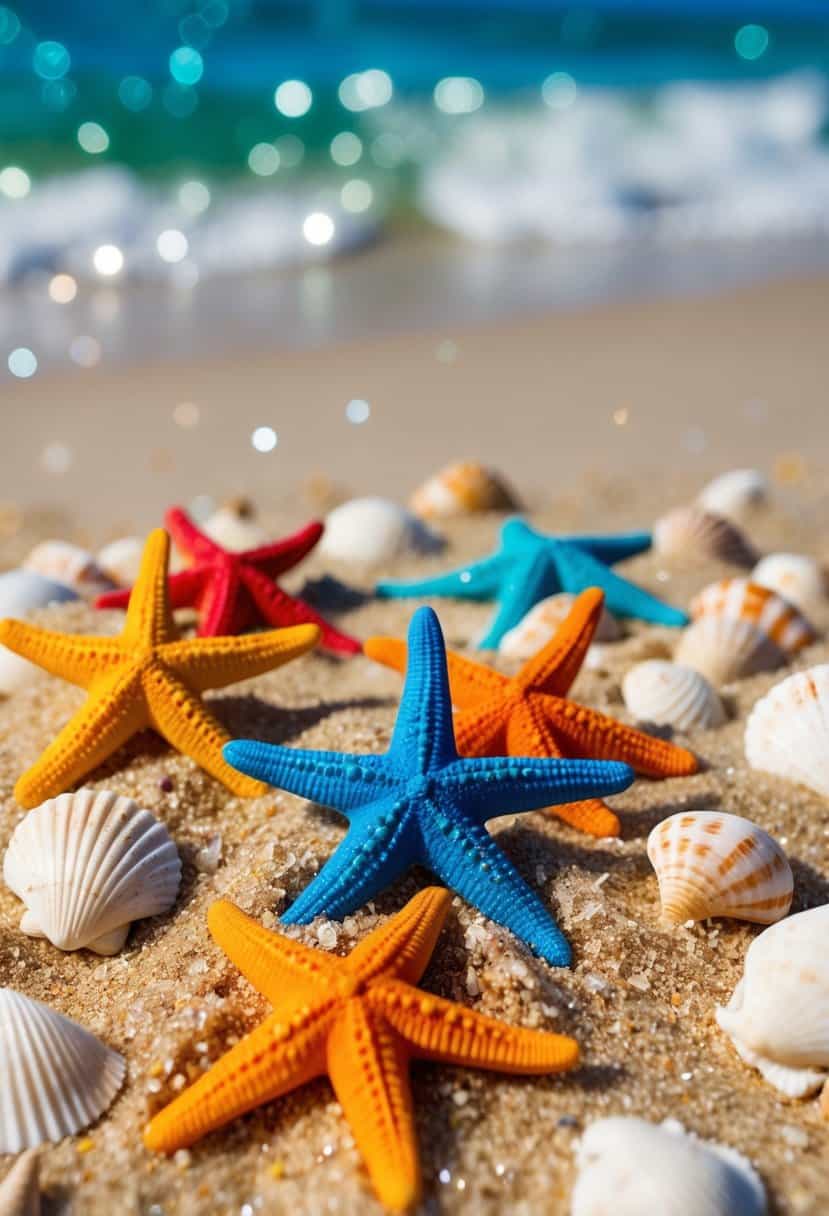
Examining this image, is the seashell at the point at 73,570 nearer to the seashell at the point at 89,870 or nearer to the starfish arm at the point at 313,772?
the seashell at the point at 89,870

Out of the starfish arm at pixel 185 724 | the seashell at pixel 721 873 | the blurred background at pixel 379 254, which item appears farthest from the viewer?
the blurred background at pixel 379 254

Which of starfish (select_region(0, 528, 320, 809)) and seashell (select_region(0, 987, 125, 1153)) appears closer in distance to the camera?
seashell (select_region(0, 987, 125, 1153))

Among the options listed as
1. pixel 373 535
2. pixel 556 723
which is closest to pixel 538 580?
pixel 373 535

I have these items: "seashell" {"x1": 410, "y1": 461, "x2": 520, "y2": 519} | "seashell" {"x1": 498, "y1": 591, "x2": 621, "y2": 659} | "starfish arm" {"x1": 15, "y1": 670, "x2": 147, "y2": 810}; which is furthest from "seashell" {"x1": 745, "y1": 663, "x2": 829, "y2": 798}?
"seashell" {"x1": 410, "y1": 461, "x2": 520, "y2": 519}

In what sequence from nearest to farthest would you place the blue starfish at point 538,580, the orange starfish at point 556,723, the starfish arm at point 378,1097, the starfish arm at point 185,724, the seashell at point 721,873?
the starfish arm at point 378,1097 → the seashell at point 721,873 → the orange starfish at point 556,723 → the starfish arm at point 185,724 → the blue starfish at point 538,580

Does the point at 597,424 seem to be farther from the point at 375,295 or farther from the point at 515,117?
the point at 515,117

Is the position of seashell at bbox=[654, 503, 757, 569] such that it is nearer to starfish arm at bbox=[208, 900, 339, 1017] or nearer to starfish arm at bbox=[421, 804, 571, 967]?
starfish arm at bbox=[421, 804, 571, 967]

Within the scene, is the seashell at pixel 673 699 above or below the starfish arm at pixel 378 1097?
below

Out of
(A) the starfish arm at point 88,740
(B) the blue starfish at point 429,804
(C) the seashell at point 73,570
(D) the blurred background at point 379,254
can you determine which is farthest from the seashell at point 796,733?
(D) the blurred background at point 379,254
